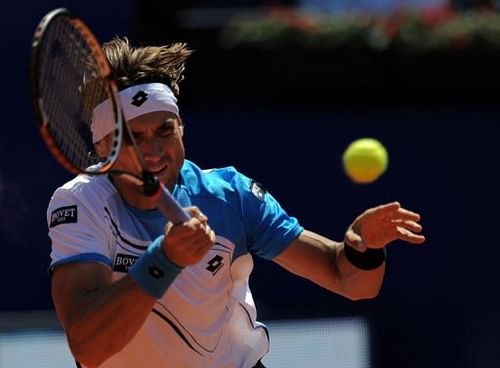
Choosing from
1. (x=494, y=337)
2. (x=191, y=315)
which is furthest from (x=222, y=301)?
(x=494, y=337)

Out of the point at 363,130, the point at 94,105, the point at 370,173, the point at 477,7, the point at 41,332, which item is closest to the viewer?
the point at 94,105

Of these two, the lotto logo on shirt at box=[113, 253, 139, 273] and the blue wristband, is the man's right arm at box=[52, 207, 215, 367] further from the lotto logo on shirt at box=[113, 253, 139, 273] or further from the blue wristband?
the lotto logo on shirt at box=[113, 253, 139, 273]

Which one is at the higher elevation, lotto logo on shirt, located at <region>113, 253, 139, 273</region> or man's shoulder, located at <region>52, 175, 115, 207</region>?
man's shoulder, located at <region>52, 175, 115, 207</region>

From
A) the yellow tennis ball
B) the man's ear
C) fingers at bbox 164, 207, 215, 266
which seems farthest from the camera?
the yellow tennis ball

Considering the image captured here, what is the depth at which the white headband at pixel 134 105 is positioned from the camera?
11.4 feet

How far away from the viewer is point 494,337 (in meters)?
5.55

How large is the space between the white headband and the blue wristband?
0.52 meters

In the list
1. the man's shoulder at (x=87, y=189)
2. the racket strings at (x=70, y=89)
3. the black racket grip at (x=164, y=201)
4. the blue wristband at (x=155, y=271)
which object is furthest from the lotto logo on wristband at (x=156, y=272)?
the man's shoulder at (x=87, y=189)

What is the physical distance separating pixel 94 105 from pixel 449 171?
3321mm

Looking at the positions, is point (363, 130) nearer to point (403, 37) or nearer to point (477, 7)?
point (403, 37)

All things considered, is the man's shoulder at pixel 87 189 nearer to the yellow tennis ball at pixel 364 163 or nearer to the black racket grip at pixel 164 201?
the black racket grip at pixel 164 201

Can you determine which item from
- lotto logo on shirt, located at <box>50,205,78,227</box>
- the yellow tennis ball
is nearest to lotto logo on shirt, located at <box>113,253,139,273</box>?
lotto logo on shirt, located at <box>50,205,78,227</box>

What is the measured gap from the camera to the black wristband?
3.61 meters

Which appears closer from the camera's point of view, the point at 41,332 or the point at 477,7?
the point at 41,332
